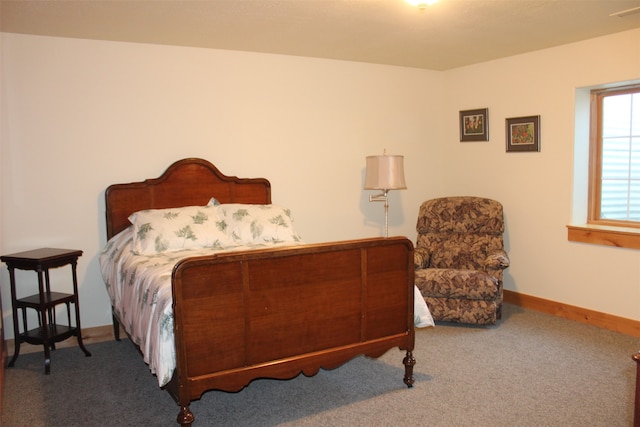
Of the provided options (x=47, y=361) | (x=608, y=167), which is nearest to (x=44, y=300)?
(x=47, y=361)

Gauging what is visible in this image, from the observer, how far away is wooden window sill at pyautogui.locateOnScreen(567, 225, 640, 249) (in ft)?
12.8

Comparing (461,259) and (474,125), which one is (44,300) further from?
(474,125)

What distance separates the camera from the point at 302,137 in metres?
4.71

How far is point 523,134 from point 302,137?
1973 millimetres

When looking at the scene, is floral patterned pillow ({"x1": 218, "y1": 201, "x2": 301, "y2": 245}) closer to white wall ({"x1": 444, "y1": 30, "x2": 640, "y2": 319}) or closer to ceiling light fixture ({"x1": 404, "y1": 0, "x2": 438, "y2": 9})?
ceiling light fixture ({"x1": 404, "y1": 0, "x2": 438, "y2": 9})

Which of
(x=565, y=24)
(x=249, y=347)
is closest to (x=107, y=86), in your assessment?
(x=249, y=347)

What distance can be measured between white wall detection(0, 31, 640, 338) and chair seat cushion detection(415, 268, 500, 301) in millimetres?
815

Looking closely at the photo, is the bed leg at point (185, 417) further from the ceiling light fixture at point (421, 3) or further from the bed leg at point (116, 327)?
the ceiling light fixture at point (421, 3)

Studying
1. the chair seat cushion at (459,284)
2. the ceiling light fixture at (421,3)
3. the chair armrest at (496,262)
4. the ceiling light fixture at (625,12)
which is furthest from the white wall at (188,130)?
the ceiling light fixture at (625,12)

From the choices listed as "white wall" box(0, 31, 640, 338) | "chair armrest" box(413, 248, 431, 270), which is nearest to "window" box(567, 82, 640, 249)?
"white wall" box(0, 31, 640, 338)

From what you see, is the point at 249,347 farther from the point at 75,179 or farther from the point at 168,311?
the point at 75,179

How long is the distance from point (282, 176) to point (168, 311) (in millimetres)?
2307

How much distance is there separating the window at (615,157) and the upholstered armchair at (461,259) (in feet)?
2.62

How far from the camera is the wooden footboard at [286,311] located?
2457 mm
